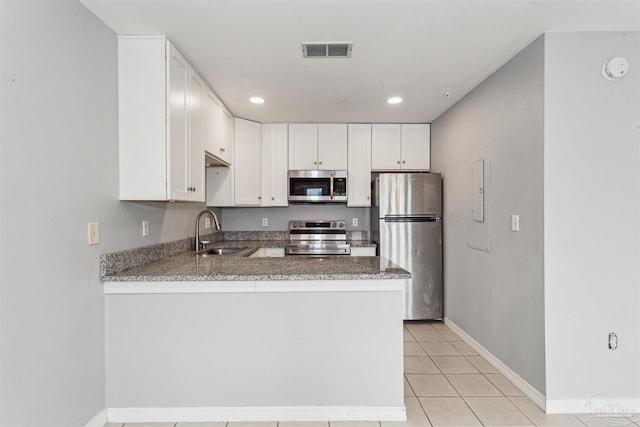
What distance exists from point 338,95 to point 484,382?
2.51 m

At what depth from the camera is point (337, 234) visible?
14.1 ft

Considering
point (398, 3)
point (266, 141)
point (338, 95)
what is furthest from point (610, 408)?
point (266, 141)

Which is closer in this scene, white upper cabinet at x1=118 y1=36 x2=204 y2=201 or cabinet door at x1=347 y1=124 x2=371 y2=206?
white upper cabinet at x1=118 y1=36 x2=204 y2=201

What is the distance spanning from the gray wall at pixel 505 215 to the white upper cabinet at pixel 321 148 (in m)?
1.22

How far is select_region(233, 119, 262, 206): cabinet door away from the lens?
3807 mm

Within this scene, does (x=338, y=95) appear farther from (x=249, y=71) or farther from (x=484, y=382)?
(x=484, y=382)

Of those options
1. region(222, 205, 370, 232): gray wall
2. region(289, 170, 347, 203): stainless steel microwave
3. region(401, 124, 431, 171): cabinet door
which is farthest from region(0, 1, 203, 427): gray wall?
region(401, 124, 431, 171): cabinet door

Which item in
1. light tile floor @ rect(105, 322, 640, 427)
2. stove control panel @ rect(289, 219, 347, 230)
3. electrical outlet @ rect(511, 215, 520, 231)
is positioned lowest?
light tile floor @ rect(105, 322, 640, 427)

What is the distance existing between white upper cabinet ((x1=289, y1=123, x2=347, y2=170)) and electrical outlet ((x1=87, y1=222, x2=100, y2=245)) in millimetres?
2457

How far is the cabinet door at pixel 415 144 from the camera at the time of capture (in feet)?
13.6

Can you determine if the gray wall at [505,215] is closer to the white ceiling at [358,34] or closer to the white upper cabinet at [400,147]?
the white ceiling at [358,34]

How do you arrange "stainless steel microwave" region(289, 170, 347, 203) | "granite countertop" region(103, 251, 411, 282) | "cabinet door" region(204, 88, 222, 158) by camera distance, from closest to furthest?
"granite countertop" region(103, 251, 411, 282)
"cabinet door" region(204, 88, 222, 158)
"stainless steel microwave" region(289, 170, 347, 203)

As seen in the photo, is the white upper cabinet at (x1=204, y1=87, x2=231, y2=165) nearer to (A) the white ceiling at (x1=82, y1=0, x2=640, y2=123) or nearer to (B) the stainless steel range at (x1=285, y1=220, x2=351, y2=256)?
(A) the white ceiling at (x1=82, y1=0, x2=640, y2=123)

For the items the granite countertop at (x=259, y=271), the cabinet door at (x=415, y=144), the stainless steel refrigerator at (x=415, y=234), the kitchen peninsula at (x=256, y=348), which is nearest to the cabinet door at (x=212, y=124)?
the granite countertop at (x=259, y=271)
